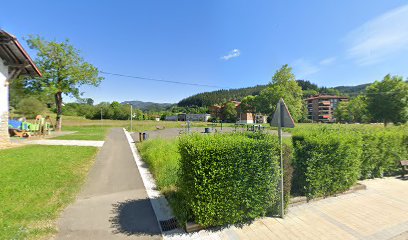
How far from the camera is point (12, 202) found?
4.98 m

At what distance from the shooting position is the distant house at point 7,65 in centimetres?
1208

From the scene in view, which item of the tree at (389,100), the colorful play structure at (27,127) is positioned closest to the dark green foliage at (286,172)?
the colorful play structure at (27,127)

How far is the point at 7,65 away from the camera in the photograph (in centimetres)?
1323

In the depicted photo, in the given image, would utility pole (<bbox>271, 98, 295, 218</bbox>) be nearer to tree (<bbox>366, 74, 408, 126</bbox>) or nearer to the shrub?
the shrub

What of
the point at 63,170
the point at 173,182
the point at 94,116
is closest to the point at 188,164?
the point at 173,182

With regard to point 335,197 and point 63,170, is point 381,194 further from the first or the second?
point 63,170

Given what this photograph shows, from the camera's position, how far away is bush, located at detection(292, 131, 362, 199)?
532 cm

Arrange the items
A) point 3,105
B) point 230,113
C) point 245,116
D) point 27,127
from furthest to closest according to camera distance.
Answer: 1. point 230,113
2. point 245,116
3. point 27,127
4. point 3,105

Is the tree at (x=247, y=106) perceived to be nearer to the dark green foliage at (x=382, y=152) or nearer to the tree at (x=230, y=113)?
the tree at (x=230, y=113)

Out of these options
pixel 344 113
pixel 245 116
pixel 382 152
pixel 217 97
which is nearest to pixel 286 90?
pixel 245 116

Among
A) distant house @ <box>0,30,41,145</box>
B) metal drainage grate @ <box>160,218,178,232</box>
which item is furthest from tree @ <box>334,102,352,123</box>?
distant house @ <box>0,30,41,145</box>

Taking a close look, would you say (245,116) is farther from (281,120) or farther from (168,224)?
(168,224)

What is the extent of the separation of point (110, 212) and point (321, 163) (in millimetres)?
5531

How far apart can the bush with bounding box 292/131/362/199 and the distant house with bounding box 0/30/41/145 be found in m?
16.4
